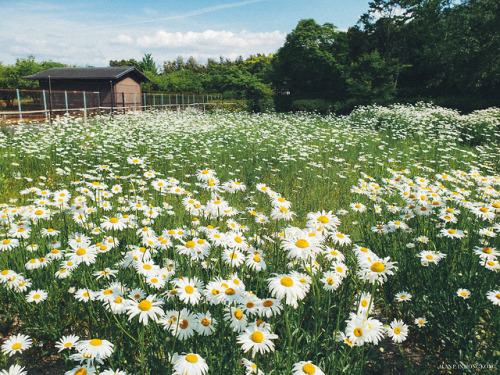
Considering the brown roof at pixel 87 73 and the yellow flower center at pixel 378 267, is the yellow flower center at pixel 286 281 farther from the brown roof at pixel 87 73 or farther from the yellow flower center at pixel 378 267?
the brown roof at pixel 87 73

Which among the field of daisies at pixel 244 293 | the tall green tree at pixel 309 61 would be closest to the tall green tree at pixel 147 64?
the tall green tree at pixel 309 61

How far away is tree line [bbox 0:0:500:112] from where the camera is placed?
24906mm

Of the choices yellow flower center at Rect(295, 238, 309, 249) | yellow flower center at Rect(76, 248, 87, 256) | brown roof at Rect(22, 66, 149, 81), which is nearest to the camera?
yellow flower center at Rect(295, 238, 309, 249)

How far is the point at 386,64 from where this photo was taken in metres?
30.0

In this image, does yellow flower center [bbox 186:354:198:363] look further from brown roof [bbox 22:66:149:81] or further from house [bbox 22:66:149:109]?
brown roof [bbox 22:66:149:81]

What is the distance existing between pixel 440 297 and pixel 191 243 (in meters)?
1.87

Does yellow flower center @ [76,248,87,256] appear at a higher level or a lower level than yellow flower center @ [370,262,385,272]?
lower

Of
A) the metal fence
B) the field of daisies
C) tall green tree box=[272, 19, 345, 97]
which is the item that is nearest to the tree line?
tall green tree box=[272, 19, 345, 97]

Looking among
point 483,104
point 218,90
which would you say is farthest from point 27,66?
point 483,104

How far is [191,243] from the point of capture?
1.84 m

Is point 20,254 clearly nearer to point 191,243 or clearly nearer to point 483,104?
point 191,243

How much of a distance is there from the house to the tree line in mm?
10842

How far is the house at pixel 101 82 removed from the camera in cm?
2842

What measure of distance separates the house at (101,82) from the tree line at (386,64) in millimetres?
10842
